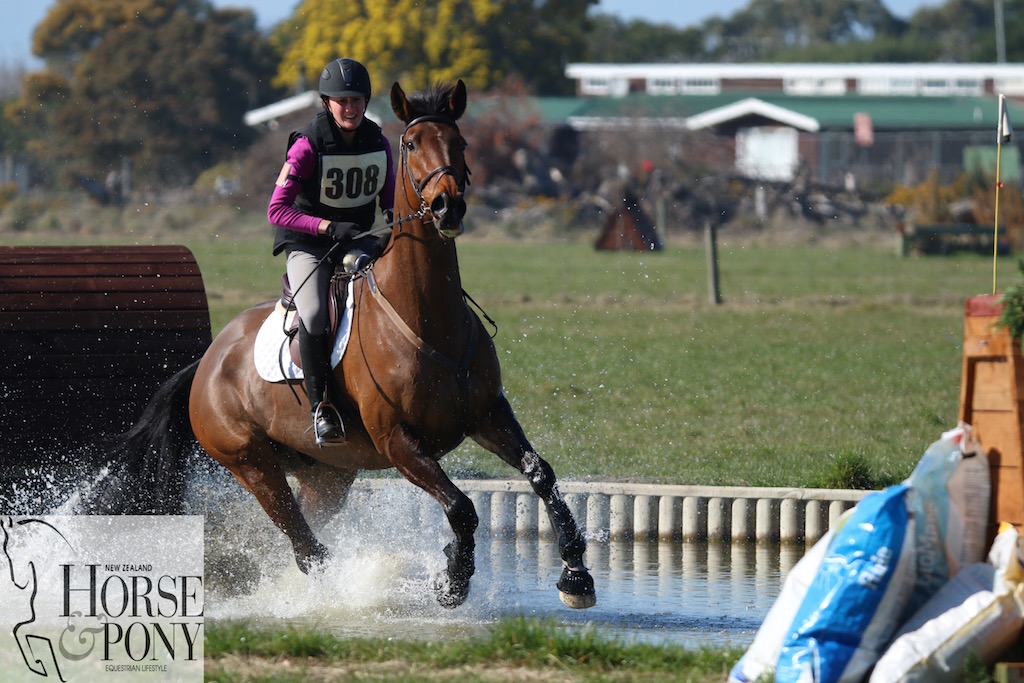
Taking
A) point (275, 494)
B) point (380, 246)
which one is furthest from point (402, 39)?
point (380, 246)

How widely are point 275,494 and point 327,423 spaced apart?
0.96 m

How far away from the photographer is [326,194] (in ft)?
21.5

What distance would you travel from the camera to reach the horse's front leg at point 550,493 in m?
5.91

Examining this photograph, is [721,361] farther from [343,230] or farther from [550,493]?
[550,493]

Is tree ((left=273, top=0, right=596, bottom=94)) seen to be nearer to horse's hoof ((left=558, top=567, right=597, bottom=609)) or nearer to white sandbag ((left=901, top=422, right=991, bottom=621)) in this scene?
horse's hoof ((left=558, top=567, right=597, bottom=609))

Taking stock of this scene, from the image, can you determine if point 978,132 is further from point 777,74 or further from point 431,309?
point 431,309

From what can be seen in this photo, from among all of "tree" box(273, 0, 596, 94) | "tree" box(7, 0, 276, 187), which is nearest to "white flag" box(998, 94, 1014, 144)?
"tree" box(273, 0, 596, 94)

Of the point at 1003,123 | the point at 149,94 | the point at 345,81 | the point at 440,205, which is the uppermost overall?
the point at 149,94

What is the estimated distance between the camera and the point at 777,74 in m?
78.4

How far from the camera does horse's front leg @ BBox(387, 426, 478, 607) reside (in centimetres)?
596

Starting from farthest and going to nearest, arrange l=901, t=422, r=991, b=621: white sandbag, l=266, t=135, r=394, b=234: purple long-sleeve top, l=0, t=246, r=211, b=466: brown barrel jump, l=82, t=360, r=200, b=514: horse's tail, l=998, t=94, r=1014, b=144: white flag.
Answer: l=0, t=246, r=211, b=466: brown barrel jump → l=82, t=360, r=200, b=514: horse's tail → l=266, t=135, r=394, b=234: purple long-sleeve top → l=998, t=94, r=1014, b=144: white flag → l=901, t=422, r=991, b=621: white sandbag

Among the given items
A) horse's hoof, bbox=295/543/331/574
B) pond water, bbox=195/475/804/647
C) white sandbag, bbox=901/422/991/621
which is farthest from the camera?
horse's hoof, bbox=295/543/331/574

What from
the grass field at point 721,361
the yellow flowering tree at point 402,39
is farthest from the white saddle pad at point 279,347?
the yellow flowering tree at point 402,39

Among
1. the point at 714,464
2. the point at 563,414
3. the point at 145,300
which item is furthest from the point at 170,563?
the point at 563,414
